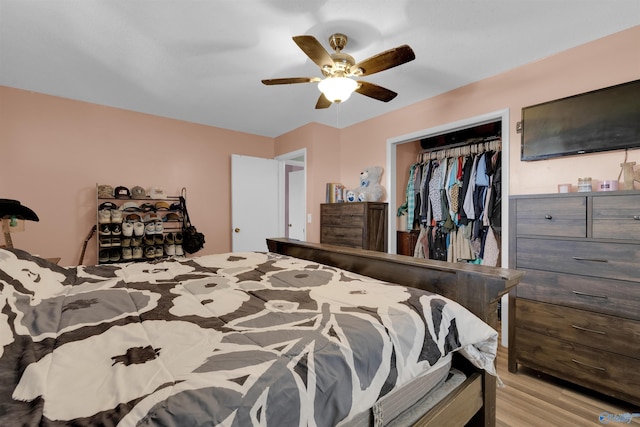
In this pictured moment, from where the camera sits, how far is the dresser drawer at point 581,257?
1.57m

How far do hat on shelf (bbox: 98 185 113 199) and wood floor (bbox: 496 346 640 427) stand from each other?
148 inches

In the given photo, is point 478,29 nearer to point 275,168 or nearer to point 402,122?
point 402,122

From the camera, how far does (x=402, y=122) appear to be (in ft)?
10.3

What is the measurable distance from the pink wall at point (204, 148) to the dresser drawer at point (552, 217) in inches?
16.9

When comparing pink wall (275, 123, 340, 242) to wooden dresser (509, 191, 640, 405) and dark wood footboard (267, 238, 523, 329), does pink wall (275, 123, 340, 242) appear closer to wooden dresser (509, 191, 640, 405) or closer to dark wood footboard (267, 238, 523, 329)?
dark wood footboard (267, 238, 523, 329)

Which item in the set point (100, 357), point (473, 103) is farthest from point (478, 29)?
point (100, 357)

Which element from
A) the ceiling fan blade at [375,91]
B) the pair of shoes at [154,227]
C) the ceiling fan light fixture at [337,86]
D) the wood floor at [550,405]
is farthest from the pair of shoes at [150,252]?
the wood floor at [550,405]

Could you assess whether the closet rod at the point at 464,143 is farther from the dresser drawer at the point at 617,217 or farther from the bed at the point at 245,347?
the bed at the point at 245,347

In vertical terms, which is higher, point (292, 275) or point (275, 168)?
point (275, 168)

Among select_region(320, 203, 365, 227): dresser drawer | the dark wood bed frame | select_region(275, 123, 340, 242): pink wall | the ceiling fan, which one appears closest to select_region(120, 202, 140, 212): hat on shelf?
select_region(275, 123, 340, 242): pink wall

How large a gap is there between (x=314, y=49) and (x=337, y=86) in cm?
27

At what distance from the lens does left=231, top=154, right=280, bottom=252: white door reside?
3.89 metres

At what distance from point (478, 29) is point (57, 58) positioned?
306 cm

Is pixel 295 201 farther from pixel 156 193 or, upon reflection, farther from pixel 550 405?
pixel 550 405
